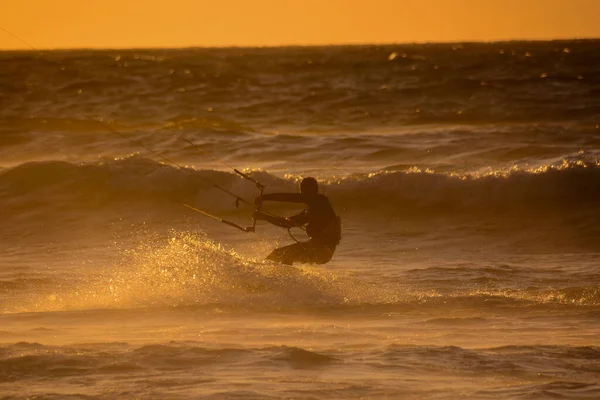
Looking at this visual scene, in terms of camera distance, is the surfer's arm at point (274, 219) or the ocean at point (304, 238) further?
the surfer's arm at point (274, 219)

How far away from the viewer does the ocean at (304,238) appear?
864 centimetres

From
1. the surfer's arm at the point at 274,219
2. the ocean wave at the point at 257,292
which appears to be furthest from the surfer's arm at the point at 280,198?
the ocean wave at the point at 257,292

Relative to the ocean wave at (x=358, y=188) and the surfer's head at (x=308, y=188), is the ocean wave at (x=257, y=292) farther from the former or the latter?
the ocean wave at (x=358, y=188)

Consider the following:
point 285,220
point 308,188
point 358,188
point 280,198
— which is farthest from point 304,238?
point 280,198

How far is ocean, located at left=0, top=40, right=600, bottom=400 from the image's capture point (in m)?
8.64

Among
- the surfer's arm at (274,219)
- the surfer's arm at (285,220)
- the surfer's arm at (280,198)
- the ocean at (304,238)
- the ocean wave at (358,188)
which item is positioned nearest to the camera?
the ocean at (304,238)

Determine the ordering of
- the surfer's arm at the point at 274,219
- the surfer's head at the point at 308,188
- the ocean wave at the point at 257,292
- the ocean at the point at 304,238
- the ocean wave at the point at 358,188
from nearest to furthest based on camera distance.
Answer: the ocean at the point at 304,238 < the ocean wave at the point at 257,292 < the surfer's arm at the point at 274,219 < the surfer's head at the point at 308,188 < the ocean wave at the point at 358,188

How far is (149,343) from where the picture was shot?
966cm

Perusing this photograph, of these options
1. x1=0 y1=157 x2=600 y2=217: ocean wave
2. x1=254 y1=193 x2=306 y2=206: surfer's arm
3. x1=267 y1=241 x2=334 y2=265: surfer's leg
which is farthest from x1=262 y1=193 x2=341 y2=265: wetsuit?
x1=0 y1=157 x2=600 y2=217: ocean wave

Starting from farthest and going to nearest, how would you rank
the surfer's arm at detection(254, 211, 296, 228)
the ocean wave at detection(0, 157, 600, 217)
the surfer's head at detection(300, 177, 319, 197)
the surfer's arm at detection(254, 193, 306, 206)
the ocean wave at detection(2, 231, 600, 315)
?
the ocean wave at detection(0, 157, 600, 217) → the surfer's head at detection(300, 177, 319, 197) → the surfer's arm at detection(254, 211, 296, 228) → the surfer's arm at detection(254, 193, 306, 206) → the ocean wave at detection(2, 231, 600, 315)

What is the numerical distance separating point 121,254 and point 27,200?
612 centimetres

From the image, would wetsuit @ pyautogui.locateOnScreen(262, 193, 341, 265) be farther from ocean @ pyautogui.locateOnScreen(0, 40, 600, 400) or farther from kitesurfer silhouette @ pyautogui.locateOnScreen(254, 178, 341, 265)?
ocean @ pyautogui.locateOnScreen(0, 40, 600, 400)

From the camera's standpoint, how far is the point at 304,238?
1902 cm

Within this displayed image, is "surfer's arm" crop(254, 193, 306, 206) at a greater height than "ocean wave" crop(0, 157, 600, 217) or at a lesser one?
lesser
